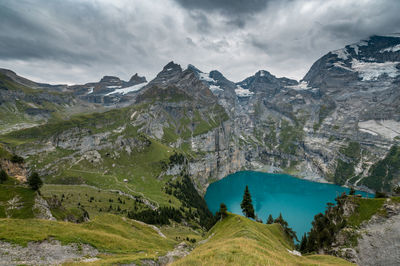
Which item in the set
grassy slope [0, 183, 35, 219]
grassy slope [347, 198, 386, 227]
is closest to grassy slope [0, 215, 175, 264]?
grassy slope [0, 183, 35, 219]

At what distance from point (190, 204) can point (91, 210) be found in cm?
6836

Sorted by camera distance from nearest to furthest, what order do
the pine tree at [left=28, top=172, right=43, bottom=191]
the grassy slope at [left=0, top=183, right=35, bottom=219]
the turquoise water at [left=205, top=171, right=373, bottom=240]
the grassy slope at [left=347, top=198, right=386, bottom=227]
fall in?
the grassy slope at [left=0, top=183, right=35, bottom=219]
the pine tree at [left=28, top=172, right=43, bottom=191]
the grassy slope at [left=347, top=198, right=386, bottom=227]
the turquoise water at [left=205, top=171, right=373, bottom=240]

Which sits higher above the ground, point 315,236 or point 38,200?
point 38,200

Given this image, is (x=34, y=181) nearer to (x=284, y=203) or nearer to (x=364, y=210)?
(x=364, y=210)

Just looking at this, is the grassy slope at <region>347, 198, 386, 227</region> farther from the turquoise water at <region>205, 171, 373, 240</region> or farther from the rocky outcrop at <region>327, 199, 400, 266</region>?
the turquoise water at <region>205, 171, 373, 240</region>

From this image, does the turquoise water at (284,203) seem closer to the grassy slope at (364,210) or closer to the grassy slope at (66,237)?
the grassy slope at (364,210)

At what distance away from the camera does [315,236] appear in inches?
1796

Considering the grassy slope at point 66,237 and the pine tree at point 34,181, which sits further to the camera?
the pine tree at point 34,181

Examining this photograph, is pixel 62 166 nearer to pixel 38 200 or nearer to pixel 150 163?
pixel 150 163

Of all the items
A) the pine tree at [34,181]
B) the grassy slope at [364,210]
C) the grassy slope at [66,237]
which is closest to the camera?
the grassy slope at [66,237]

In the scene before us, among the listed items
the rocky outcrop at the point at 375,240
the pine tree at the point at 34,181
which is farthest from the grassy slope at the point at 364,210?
the pine tree at the point at 34,181

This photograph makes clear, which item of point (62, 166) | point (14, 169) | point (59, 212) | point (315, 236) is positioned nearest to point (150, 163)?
point (62, 166)

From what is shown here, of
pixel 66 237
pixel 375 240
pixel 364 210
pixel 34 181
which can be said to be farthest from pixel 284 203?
pixel 66 237

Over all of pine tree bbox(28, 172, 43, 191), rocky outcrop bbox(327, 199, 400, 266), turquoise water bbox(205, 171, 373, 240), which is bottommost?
turquoise water bbox(205, 171, 373, 240)
